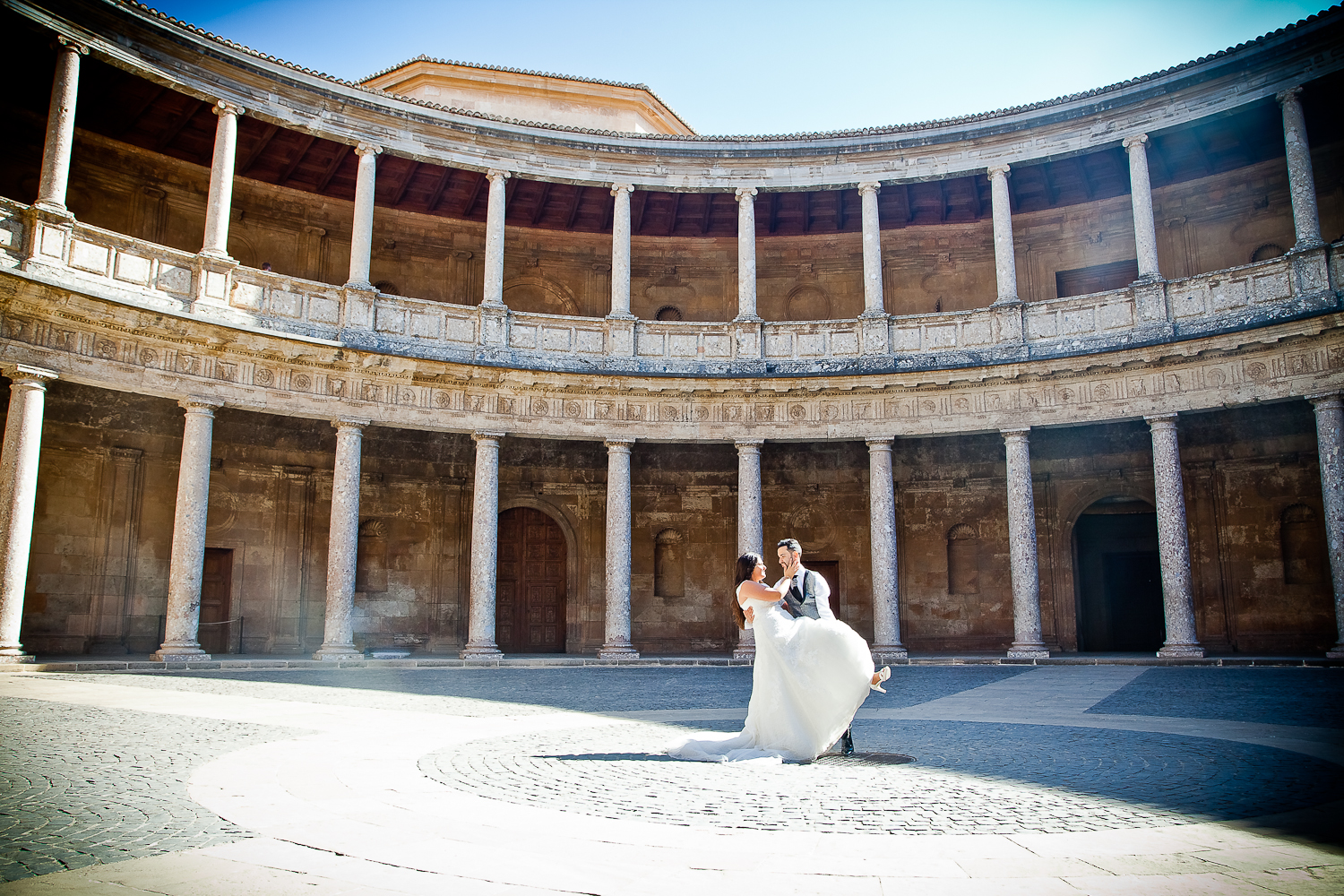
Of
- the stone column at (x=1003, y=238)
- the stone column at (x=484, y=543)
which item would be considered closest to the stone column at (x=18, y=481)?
the stone column at (x=484, y=543)

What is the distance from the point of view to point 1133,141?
18844mm

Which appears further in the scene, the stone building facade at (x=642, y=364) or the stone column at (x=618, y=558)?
the stone column at (x=618, y=558)

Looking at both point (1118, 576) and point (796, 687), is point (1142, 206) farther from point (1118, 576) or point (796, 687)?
point (796, 687)

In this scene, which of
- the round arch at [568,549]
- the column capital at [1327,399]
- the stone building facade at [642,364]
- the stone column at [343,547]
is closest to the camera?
the column capital at [1327,399]

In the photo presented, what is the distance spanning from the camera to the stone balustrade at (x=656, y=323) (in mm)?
15711

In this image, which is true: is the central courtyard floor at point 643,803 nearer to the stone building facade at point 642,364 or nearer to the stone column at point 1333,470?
the stone column at point 1333,470

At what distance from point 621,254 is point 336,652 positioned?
9.55 m

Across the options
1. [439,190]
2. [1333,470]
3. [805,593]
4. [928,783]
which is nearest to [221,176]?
[439,190]

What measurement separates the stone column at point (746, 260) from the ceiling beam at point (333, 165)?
809cm

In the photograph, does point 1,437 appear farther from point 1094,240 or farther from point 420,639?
point 1094,240

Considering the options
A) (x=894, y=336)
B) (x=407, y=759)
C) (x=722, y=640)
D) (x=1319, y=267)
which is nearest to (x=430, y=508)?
(x=722, y=640)

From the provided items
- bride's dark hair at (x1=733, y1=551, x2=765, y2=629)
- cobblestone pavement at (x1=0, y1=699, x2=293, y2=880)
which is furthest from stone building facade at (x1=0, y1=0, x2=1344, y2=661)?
bride's dark hair at (x1=733, y1=551, x2=765, y2=629)

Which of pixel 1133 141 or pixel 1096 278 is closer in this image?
pixel 1133 141

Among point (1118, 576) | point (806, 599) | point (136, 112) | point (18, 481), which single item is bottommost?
point (806, 599)
